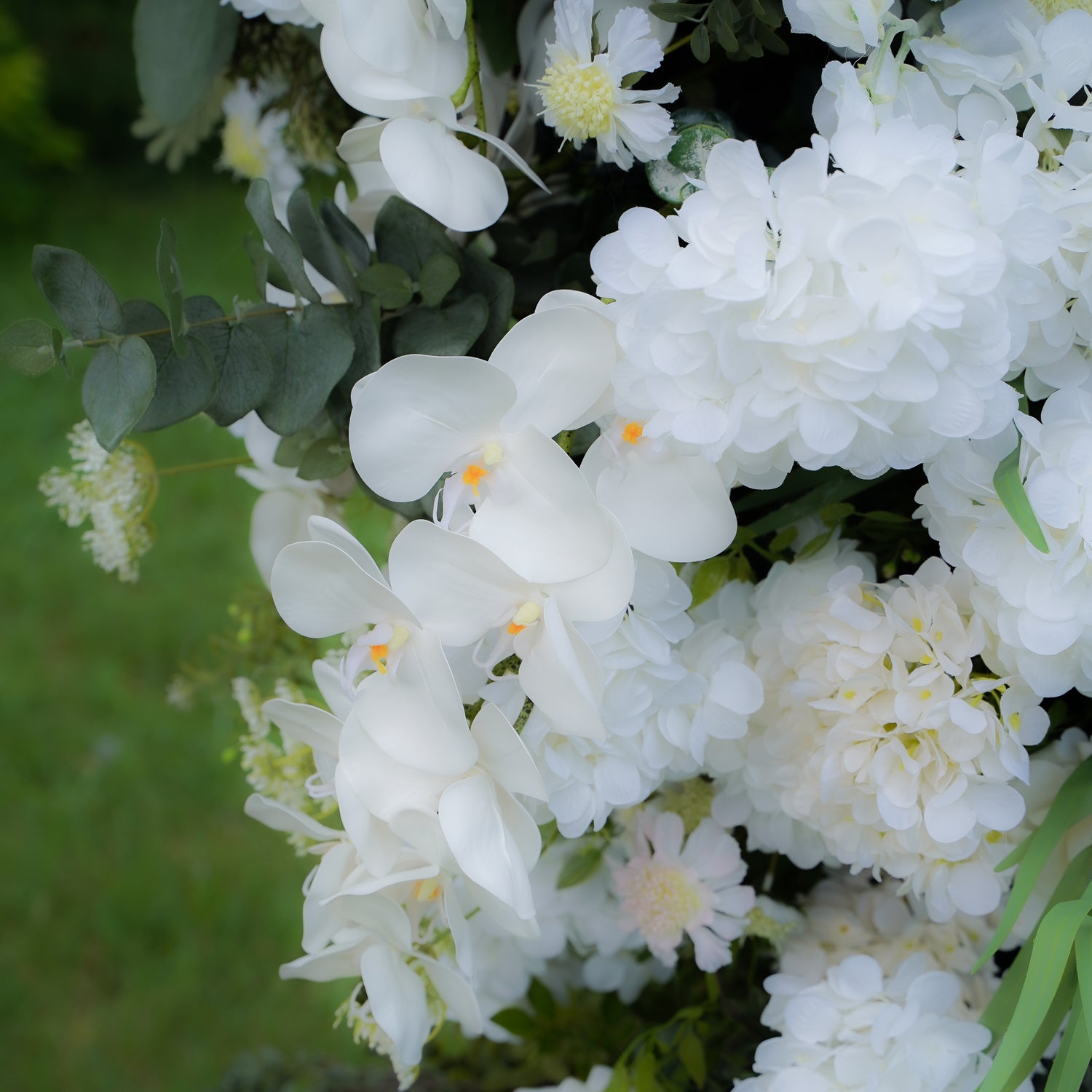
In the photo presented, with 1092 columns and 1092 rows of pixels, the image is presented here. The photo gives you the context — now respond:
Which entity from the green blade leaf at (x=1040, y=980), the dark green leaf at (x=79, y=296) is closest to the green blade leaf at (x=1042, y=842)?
the green blade leaf at (x=1040, y=980)

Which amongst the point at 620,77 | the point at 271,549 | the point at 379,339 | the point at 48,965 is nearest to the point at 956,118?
the point at 620,77

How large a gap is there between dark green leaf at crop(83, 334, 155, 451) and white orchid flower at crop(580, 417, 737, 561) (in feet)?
0.52

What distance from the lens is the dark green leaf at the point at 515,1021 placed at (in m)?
0.64

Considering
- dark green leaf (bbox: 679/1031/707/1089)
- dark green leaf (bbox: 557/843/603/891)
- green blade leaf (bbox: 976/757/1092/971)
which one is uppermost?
green blade leaf (bbox: 976/757/1092/971)

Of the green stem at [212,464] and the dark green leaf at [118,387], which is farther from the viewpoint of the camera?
the green stem at [212,464]

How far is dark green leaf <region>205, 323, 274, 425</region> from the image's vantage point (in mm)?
419

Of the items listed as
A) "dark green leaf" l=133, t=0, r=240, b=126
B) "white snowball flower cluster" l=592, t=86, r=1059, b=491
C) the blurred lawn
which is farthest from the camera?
the blurred lawn

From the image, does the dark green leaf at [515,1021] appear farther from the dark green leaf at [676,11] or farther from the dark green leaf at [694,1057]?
the dark green leaf at [676,11]

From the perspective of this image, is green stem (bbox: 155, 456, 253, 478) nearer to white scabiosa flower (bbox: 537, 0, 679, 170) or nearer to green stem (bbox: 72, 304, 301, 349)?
green stem (bbox: 72, 304, 301, 349)

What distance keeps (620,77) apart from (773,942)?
0.40m

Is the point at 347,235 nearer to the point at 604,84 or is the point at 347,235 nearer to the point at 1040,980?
the point at 604,84

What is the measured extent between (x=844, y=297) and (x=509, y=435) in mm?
113

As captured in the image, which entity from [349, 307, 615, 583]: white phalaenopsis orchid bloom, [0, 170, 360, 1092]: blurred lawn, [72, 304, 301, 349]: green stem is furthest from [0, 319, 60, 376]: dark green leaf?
[0, 170, 360, 1092]: blurred lawn

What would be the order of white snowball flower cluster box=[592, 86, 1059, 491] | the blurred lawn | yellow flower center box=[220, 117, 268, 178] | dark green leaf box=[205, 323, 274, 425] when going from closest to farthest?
1. white snowball flower cluster box=[592, 86, 1059, 491]
2. dark green leaf box=[205, 323, 274, 425]
3. yellow flower center box=[220, 117, 268, 178]
4. the blurred lawn
